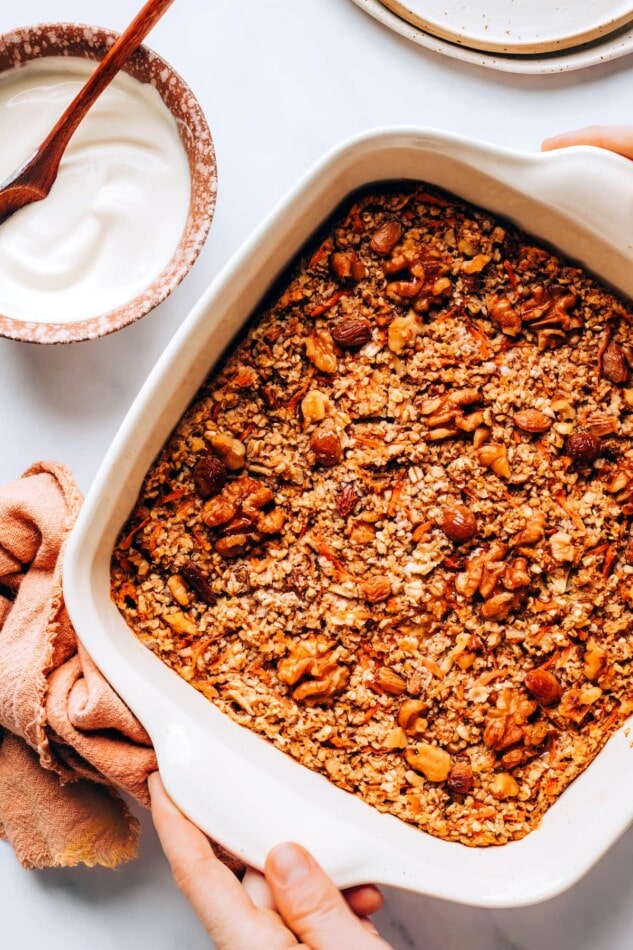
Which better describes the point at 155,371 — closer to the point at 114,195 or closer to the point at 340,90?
the point at 114,195

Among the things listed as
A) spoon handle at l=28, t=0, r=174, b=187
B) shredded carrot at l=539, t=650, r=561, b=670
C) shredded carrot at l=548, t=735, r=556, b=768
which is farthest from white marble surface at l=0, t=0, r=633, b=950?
shredded carrot at l=539, t=650, r=561, b=670

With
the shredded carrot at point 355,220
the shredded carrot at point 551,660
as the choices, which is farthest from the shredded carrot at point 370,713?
the shredded carrot at point 355,220

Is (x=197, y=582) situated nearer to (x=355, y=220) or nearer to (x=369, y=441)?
(x=369, y=441)

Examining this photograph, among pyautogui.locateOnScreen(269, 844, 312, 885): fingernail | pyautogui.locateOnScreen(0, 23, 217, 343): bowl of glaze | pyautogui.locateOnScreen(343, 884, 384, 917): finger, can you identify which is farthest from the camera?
pyautogui.locateOnScreen(0, 23, 217, 343): bowl of glaze

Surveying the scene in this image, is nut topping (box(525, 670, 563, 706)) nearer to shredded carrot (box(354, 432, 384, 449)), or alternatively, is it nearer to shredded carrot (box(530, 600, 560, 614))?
shredded carrot (box(530, 600, 560, 614))

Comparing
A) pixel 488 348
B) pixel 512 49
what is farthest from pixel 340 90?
pixel 488 348

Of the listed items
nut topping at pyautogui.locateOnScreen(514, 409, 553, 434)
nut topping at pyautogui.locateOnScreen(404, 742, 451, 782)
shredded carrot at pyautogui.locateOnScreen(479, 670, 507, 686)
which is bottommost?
nut topping at pyautogui.locateOnScreen(404, 742, 451, 782)

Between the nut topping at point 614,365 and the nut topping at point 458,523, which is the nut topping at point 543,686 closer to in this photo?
the nut topping at point 458,523
